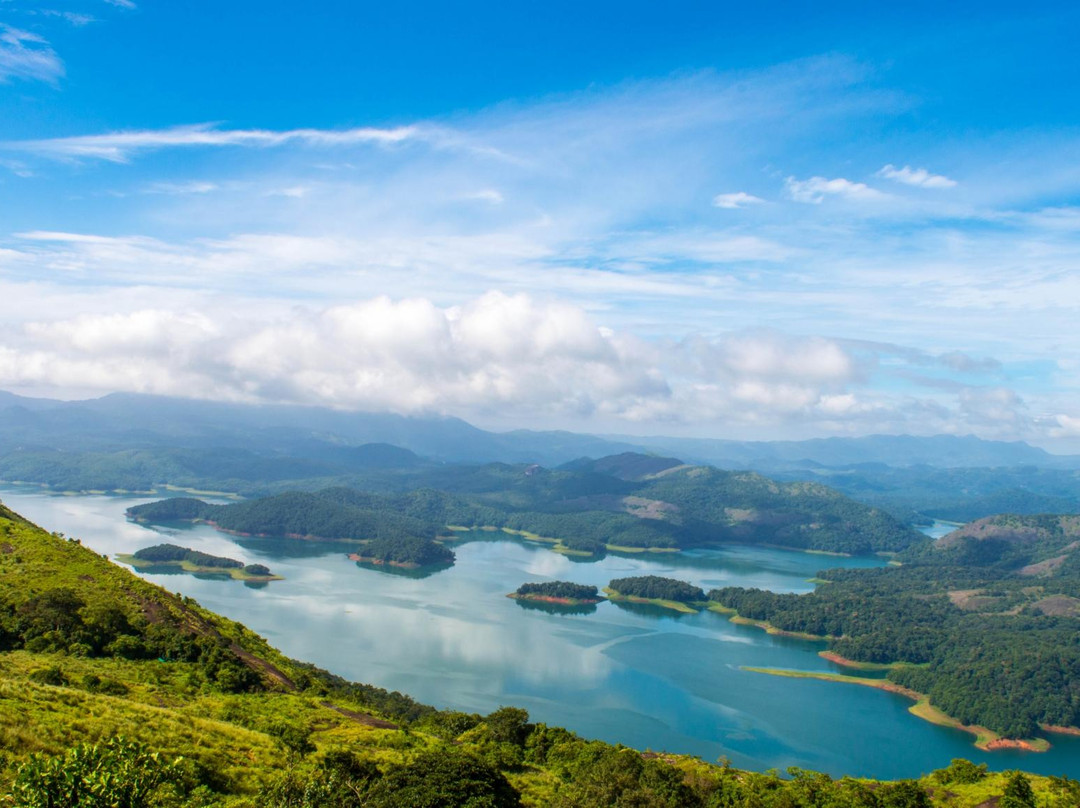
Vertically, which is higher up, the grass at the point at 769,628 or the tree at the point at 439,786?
the tree at the point at 439,786

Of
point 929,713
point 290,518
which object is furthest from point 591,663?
point 290,518

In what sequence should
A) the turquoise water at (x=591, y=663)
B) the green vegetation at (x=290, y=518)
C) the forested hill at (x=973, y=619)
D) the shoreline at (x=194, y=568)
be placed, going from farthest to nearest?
the green vegetation at (x=290, y=518) → the shoreline at (x=194, y=568) → the forested hill at (x=973, y=619) → the turquoise water at (x=591, y=663)

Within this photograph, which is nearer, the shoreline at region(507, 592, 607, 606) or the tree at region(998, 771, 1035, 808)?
the tree at region(998, 771, 1035, 808)

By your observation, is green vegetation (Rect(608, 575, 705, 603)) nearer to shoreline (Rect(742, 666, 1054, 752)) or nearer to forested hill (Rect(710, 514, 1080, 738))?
forested hill (Rect(710, 514, 1080, 738))

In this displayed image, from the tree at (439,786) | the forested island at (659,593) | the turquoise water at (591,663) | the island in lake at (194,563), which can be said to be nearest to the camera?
the tree at (439,786)

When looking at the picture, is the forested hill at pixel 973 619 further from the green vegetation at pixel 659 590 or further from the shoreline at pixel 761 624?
the green vegetation at pixel 659 590

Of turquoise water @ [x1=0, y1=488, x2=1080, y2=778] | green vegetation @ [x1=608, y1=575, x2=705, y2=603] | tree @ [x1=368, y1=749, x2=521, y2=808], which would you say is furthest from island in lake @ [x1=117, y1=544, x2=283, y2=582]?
tree @ [x1=368, y1=749, x2=521, y2=808]

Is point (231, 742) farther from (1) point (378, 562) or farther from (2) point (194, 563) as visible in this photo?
(1) point (378, 562)

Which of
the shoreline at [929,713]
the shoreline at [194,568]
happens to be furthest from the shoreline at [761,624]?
the shoreline at [194,568]
